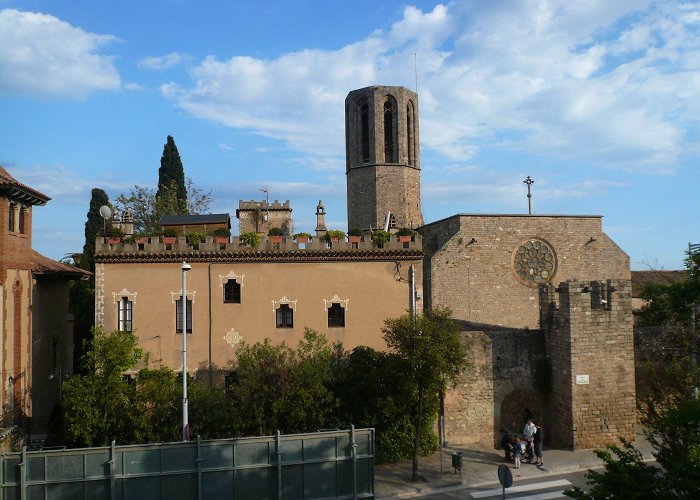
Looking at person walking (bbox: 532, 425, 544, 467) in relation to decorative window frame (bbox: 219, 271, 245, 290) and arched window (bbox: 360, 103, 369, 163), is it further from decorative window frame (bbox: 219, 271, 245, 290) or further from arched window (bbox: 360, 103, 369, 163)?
arched window (bbox: 360, 103, 369, 163)

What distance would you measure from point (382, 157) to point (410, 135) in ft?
10.7

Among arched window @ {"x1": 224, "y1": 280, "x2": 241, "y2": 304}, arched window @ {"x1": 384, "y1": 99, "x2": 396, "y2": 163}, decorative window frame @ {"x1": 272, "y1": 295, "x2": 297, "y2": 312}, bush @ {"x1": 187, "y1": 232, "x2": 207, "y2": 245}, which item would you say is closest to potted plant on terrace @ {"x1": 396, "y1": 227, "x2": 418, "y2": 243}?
decorative window frame @ {"x1": 272, "y1": 295, "x2": 297, "y2": 312}

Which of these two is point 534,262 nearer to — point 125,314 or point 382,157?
point 382,157

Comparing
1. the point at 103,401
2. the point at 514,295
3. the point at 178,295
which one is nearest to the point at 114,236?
the point at 178,295

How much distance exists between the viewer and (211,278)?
22562 mm

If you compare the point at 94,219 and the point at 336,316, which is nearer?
Answer: the point at 336,316

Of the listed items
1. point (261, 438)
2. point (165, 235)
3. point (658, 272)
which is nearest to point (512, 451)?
point (261, 438)

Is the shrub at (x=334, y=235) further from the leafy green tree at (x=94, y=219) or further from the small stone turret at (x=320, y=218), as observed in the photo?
the leafy green tree at (x=94, y=219)

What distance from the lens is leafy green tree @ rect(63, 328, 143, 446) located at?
700 inches

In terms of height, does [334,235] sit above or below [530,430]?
above

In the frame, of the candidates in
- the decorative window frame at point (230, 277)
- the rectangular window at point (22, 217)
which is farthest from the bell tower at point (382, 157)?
the rectangular window at point (22, 217)

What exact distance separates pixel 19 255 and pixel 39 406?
697 cm

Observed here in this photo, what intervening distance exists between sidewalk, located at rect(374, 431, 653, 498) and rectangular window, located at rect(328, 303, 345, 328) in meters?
5.77

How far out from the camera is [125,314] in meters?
22.2
